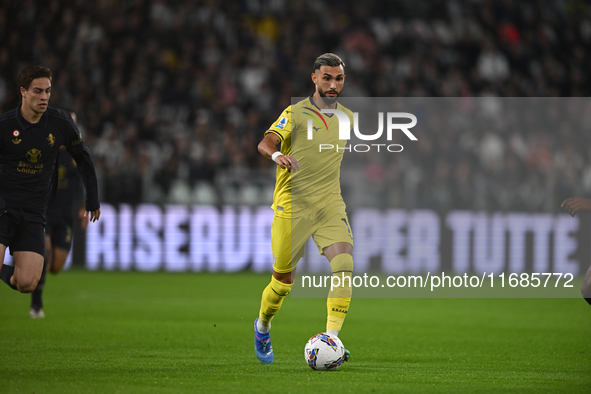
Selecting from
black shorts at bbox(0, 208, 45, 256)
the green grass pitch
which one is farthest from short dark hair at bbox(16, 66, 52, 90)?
the green grass pitch

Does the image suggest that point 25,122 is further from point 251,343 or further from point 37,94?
point 251,343

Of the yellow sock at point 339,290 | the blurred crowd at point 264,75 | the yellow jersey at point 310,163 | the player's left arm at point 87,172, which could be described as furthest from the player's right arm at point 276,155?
the blurred crowd at point 264,75

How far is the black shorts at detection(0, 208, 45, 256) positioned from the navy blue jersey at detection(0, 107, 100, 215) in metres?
0.07

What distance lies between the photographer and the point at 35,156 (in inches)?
234

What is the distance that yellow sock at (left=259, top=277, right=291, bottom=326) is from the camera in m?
5.73

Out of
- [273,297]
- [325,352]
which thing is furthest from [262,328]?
[325,352]

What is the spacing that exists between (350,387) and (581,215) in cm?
979

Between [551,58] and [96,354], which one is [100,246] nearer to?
[96,354]

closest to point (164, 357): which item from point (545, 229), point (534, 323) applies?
point (534, 323)

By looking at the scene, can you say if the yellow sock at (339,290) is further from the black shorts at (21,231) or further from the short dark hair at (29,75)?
the short dark hair at (29,75)

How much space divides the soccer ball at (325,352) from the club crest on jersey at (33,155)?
2.55 metres

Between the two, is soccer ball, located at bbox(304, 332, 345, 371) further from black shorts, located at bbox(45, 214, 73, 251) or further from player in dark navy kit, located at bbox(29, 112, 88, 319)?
black shorts, located at bbox(45, 214, 73, 251)

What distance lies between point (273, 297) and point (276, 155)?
3.91 ft

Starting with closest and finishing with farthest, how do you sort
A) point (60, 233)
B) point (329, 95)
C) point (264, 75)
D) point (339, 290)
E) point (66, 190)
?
point (339, 290) → point (329, 95) → point (66, 190) → point (60, 233) → point (264, 75)
